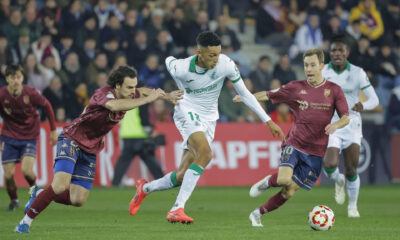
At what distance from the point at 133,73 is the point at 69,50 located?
10861 mm

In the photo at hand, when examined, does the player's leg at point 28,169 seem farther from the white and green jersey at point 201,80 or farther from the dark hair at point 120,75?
the dark hair at point 120,75

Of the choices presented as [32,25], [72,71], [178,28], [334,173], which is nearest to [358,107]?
[334,173]

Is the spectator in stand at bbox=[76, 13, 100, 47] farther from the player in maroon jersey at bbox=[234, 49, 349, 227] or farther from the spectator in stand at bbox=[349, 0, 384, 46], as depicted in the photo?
the player in maroon jersey at bbox=[234, 49, 349, 227]

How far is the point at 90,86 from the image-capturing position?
19.6 metres

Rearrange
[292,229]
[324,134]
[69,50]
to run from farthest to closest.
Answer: [69,50], [324,134], [292,229]

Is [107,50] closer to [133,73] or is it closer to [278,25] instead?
[278,25]

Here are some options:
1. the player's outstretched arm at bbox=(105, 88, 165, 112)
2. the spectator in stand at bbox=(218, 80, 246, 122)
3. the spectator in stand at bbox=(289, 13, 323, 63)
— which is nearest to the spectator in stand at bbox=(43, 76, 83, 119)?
the spectator in stand at bbox=(218, 80, 246, 122)

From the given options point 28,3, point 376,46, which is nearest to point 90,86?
point 28,3

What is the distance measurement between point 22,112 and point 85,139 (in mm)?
3548

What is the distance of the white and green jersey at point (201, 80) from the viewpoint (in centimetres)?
1065

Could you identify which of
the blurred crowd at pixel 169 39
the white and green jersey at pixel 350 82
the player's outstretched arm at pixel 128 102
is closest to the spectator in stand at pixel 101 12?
the blurred crowd at pixel 169 39

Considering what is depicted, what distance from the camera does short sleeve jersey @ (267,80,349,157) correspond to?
10.6 meters

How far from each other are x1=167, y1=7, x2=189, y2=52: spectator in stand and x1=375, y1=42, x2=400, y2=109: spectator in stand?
16.9 ft

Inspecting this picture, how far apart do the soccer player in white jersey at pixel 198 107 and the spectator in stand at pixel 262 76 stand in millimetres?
9798
